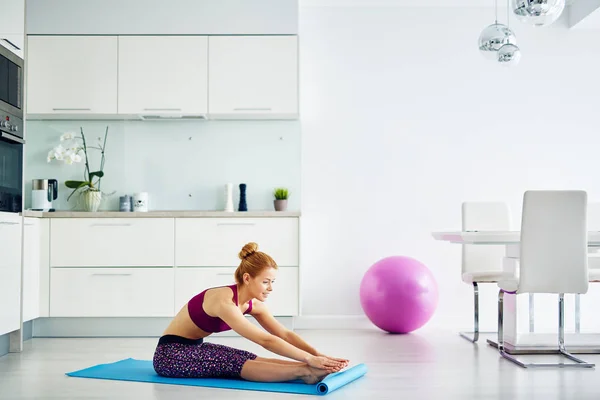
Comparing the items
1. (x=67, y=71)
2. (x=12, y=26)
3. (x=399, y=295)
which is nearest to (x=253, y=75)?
(x=67, y=71)

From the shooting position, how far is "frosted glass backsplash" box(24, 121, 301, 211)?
568 cm

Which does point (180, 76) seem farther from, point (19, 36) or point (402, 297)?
point (402, 297)

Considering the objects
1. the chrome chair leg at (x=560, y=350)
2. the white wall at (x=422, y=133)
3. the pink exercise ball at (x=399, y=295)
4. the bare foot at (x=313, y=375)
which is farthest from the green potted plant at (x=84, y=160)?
the chrome chair leg at (x=560, y=350)

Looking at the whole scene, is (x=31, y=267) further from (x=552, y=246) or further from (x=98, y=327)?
(x=552, y=246)

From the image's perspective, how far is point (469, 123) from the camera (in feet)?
19.4

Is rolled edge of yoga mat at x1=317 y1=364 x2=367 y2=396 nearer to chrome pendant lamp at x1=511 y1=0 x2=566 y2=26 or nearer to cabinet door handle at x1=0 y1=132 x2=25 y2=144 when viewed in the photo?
chrome pendant lamp at x1=511 y1=0 x2=566 y2=26

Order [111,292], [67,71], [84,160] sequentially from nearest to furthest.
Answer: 1. [111,292]
2. [67,71]
3. [84,160]

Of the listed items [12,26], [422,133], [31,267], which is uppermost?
[12,26]

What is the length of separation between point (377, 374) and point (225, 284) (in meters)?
1.67

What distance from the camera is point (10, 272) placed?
14.1 feet

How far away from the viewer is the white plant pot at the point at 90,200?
5.41 metres

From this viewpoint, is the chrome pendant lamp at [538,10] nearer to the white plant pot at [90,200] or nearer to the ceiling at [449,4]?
the ceiling at [449,4]

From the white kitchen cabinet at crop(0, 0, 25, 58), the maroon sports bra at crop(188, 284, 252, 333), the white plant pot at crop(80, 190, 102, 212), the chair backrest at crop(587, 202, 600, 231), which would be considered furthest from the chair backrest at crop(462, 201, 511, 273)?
the white kitchen cabinet at crop(0, 0, 25, 58)

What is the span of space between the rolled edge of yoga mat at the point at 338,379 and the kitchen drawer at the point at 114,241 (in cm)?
197
